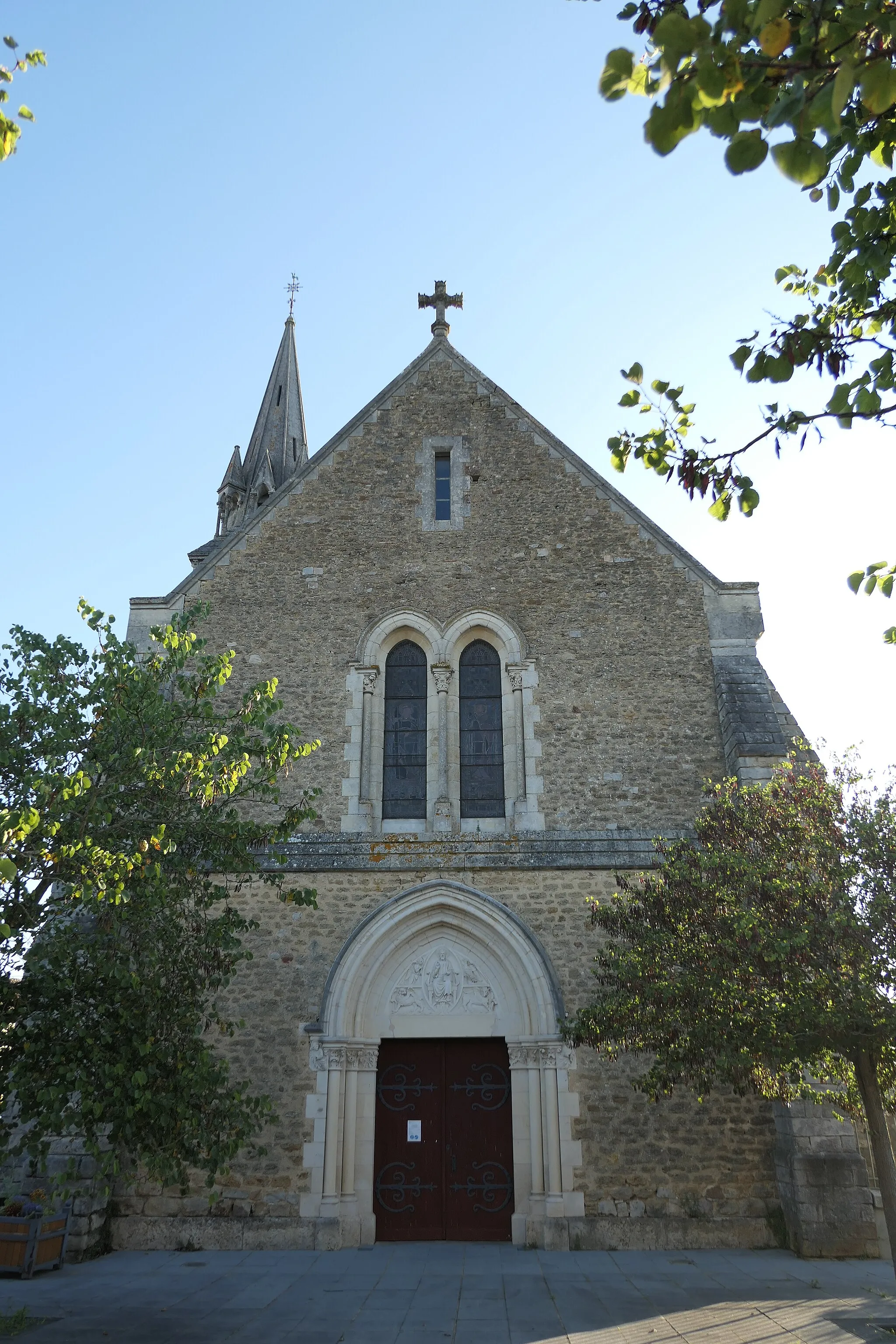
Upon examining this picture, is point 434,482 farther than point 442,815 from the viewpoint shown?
Yes

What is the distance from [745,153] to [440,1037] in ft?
30.8

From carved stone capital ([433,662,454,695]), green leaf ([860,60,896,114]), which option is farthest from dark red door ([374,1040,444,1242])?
green leaf ([860,60,896,114])

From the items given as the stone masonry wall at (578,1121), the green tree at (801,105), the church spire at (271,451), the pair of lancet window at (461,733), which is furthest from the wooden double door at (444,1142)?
the church spire at (271,451)

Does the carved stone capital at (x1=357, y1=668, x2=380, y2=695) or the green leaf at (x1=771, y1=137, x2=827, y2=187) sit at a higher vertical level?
the carved stone capital at (x1=357, y1=668, x2=380, y2=695)

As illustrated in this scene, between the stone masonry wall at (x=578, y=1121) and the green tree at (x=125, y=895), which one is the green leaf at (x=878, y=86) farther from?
the stone masonry wall at (x=578, y=1121)

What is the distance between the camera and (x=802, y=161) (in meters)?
2.80

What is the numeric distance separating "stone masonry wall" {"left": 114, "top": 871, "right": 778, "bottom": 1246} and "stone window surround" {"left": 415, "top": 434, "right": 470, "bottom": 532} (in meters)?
4.68

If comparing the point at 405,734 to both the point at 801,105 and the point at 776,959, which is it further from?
the point at 801,105

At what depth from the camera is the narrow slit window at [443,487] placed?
12.7m

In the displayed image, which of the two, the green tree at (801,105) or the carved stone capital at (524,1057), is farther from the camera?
the carved stone capital at (524,1057)

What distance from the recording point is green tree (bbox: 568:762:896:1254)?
7273 millimetres

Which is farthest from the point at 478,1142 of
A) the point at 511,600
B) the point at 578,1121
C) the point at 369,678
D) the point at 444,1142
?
the point at 511,600

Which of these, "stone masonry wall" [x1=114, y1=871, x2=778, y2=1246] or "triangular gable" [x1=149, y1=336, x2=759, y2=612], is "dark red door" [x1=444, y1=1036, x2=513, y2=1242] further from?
"triangular gable" [x1=149, y1=336, x2=759, y2=612]

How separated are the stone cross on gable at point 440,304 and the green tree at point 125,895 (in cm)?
768
